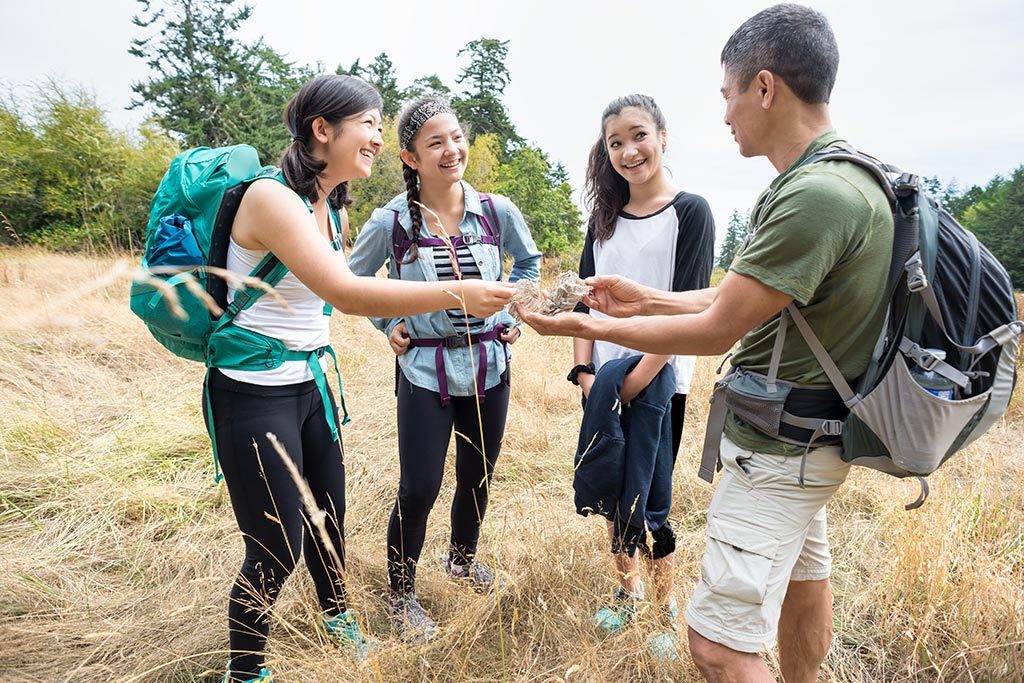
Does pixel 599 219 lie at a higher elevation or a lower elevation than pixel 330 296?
higher

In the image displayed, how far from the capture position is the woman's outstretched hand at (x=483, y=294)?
1925mm

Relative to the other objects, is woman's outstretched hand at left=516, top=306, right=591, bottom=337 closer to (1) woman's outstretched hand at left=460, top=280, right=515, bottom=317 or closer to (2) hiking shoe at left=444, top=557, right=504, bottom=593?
(1) woman's outstretched hand at left=460, top=280, right=515, bottom=317

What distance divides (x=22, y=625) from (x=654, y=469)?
2955 mm

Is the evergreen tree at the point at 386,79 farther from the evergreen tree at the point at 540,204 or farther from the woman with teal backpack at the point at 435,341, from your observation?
the woman with teal backpack at the point at 435,341

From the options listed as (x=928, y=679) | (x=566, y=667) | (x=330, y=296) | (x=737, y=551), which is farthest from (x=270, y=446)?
(x=928, y=679)

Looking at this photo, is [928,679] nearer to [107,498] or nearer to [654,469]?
[654,469]

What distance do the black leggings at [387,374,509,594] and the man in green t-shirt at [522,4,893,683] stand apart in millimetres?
944

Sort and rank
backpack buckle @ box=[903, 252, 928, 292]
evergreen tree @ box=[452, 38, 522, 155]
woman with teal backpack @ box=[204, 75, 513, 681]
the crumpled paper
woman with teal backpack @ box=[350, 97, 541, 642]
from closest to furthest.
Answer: backpack buckle @ box=[903, 252, 928, 292] < woman with teal backpack @ box=[204, 75, 513, 681] < the crumpled paper < woman with teal backpack @ box=[350, 97, 541, 642] < evergreen tree @ box=[452, 38, 522, 155]

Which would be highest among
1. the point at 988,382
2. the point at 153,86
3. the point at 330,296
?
the point at 153,86

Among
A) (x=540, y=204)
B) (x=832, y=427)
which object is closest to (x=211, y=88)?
(x=540, y=204)

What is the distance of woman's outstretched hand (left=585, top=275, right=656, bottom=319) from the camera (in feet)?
7.09

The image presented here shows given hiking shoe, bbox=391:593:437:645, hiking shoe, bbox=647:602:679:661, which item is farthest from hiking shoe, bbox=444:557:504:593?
hiking shoe, bbox=647:602:679:661

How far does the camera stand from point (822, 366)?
150 cm

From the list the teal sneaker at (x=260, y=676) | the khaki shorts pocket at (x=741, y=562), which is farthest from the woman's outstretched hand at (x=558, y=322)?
the teal sneaker at (x=260, y=676)
